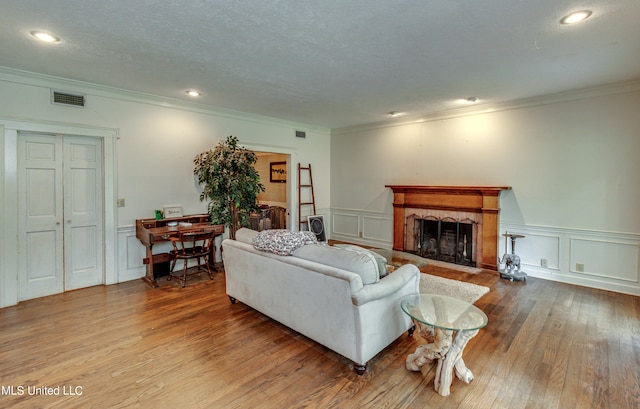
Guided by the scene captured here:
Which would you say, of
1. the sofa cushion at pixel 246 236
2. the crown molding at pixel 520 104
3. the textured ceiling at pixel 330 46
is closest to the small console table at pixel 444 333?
the sofa cushion at pixel 246 236

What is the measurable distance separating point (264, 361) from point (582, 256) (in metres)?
4.47

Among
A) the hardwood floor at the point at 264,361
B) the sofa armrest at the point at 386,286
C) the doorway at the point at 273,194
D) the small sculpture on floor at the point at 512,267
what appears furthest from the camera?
the doorway at the point at 273,194

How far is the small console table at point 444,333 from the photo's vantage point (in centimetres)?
209

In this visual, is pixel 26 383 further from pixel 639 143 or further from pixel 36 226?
pixel 639 143

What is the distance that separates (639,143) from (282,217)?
6.08 metres

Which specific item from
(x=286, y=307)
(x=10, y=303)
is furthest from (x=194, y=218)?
(x=286, y=307)

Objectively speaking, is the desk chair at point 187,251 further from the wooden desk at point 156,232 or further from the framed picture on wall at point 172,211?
the framed picture on wall at point 172,211

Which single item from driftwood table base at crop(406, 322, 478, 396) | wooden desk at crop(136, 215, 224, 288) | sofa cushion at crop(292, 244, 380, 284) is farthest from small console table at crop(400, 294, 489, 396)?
wooden desk at crop(136, 215, 224, 288)

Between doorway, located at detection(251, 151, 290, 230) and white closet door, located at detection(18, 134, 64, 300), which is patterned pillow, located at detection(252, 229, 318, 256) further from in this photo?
doorway, located at detection(251, 151, 290, 230)

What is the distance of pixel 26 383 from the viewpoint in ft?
7.21

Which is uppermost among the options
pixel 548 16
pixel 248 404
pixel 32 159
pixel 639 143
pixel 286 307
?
pixel 548 16

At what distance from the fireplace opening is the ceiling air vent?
215 inches

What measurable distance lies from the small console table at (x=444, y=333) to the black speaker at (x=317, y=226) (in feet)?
14.6

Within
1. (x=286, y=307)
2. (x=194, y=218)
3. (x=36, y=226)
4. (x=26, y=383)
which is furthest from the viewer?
(x=194, y=218)
